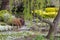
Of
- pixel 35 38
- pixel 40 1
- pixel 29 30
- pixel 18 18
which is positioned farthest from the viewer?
pixel 18 18

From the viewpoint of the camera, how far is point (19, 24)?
23.5 ft

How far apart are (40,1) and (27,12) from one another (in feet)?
1.12

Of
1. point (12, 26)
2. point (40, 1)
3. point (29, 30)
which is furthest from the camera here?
point (12, 26)

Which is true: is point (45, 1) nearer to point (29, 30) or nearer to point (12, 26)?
point (29, 30)

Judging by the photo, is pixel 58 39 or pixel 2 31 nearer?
pixel 58 39

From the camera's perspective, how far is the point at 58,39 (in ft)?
16.1

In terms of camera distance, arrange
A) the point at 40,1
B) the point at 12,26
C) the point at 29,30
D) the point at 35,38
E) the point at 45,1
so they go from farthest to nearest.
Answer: the point at 12,26 → the point at 29,30 → the point at 35,38 → the point at 45,1 → the point at 40,1

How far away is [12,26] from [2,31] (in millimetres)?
684

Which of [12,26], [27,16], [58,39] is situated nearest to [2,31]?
[12,26]

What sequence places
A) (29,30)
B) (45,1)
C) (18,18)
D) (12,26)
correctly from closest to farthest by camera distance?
(45,1)
(29,30)
(12,26)
(18,18)

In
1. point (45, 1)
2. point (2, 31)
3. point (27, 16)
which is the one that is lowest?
point (2, 31)

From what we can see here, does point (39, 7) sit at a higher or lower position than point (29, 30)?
higher

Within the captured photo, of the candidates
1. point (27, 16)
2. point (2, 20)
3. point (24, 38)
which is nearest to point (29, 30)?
point (24, 38)

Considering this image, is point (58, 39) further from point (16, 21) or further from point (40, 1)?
point (16, 21)
